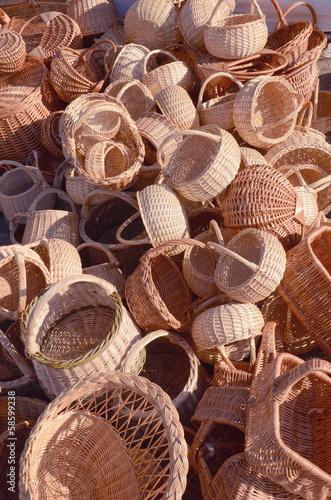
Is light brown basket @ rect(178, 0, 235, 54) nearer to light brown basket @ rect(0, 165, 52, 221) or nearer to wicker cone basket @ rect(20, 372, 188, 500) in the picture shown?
light brown basket @ rect(0, 165, 52, 221)

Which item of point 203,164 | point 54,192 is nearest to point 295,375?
point 203,164

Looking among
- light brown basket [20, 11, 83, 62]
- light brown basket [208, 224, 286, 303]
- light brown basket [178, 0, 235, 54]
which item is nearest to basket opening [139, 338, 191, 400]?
light brown basket [208, 224, 286, 303]

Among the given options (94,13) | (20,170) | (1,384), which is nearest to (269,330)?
(1,384)

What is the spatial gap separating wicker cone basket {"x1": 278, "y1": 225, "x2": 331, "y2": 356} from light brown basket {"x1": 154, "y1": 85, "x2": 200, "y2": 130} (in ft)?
3.42

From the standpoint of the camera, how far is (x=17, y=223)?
2.83 m

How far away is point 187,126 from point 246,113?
366 mm

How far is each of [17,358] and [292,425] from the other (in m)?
1.20

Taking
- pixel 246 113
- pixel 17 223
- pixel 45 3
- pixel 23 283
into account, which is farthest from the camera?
pixel 45 3

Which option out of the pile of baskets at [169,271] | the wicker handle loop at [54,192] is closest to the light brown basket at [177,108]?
the pile of baskets at [169,271]

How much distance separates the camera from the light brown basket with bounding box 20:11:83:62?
11.0 ft

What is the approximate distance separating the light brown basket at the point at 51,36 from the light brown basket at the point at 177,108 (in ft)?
4.07

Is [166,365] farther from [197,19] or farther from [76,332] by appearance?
[197,19]

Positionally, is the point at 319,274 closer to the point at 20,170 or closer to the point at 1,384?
the point at 1,384

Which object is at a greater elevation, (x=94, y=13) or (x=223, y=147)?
(x=94, y=13)
